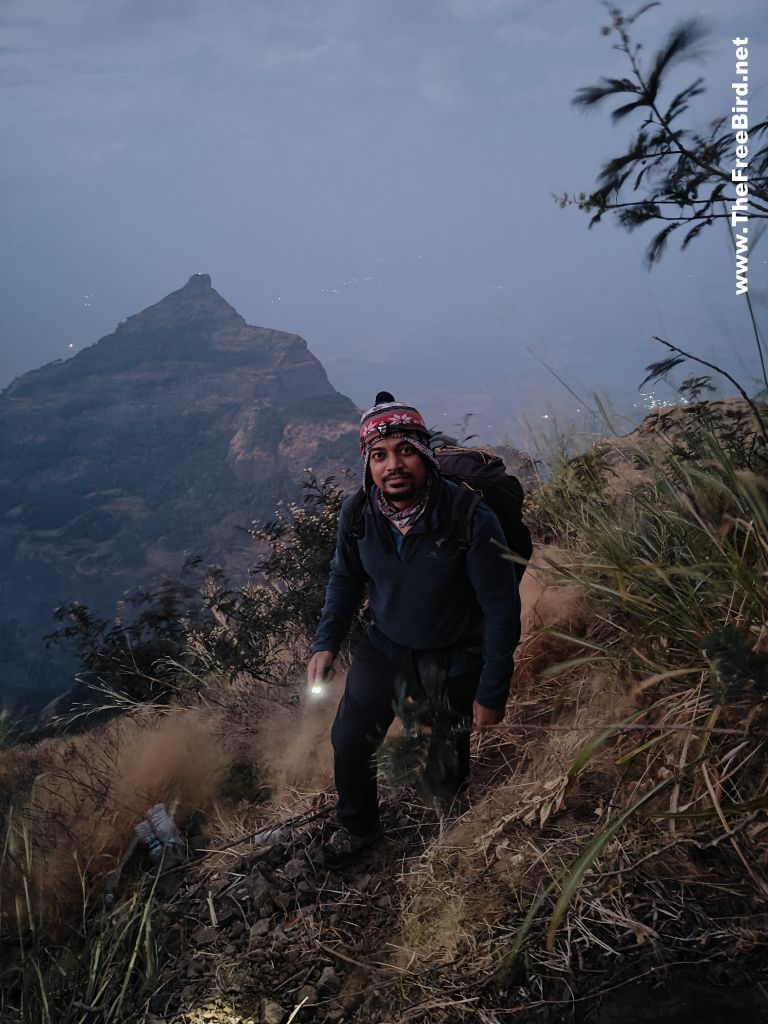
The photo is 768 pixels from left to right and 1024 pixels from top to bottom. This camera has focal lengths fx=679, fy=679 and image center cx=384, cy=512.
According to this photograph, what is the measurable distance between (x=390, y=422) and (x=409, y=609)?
702mm

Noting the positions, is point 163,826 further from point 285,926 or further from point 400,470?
point 400,470

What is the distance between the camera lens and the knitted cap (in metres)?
2.47

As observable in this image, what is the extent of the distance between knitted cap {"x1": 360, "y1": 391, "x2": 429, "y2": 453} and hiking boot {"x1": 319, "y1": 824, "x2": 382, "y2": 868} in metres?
1.51

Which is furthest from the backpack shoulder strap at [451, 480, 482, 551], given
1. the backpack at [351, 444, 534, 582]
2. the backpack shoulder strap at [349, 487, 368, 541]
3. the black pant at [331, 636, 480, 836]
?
the black pant at [331, 636, 480, 836]

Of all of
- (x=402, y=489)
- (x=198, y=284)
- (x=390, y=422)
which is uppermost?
(x=198, y=284)

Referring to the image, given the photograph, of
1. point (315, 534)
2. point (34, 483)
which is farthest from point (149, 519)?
point (315, 534)

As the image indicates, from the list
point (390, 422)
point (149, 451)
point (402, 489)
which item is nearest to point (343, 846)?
point (402, 489)

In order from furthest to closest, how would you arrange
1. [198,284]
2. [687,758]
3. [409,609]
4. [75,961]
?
[198,284] < [409,609] < [75,961] < [687,758]

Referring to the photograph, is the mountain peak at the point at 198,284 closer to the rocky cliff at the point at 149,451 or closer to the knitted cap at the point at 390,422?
the rocky cliff at the point at 149,451

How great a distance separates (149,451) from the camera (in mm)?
97375

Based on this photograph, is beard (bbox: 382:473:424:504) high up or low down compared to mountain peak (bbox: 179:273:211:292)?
down

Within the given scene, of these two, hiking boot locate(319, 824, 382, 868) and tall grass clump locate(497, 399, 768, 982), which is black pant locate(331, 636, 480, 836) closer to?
hiking boot locate(319, 824, 382, 868)

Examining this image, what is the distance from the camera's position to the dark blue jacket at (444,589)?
7.95 ft

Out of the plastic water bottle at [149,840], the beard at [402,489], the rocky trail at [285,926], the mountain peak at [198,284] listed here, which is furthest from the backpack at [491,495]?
the mountain peak at [198,284]
